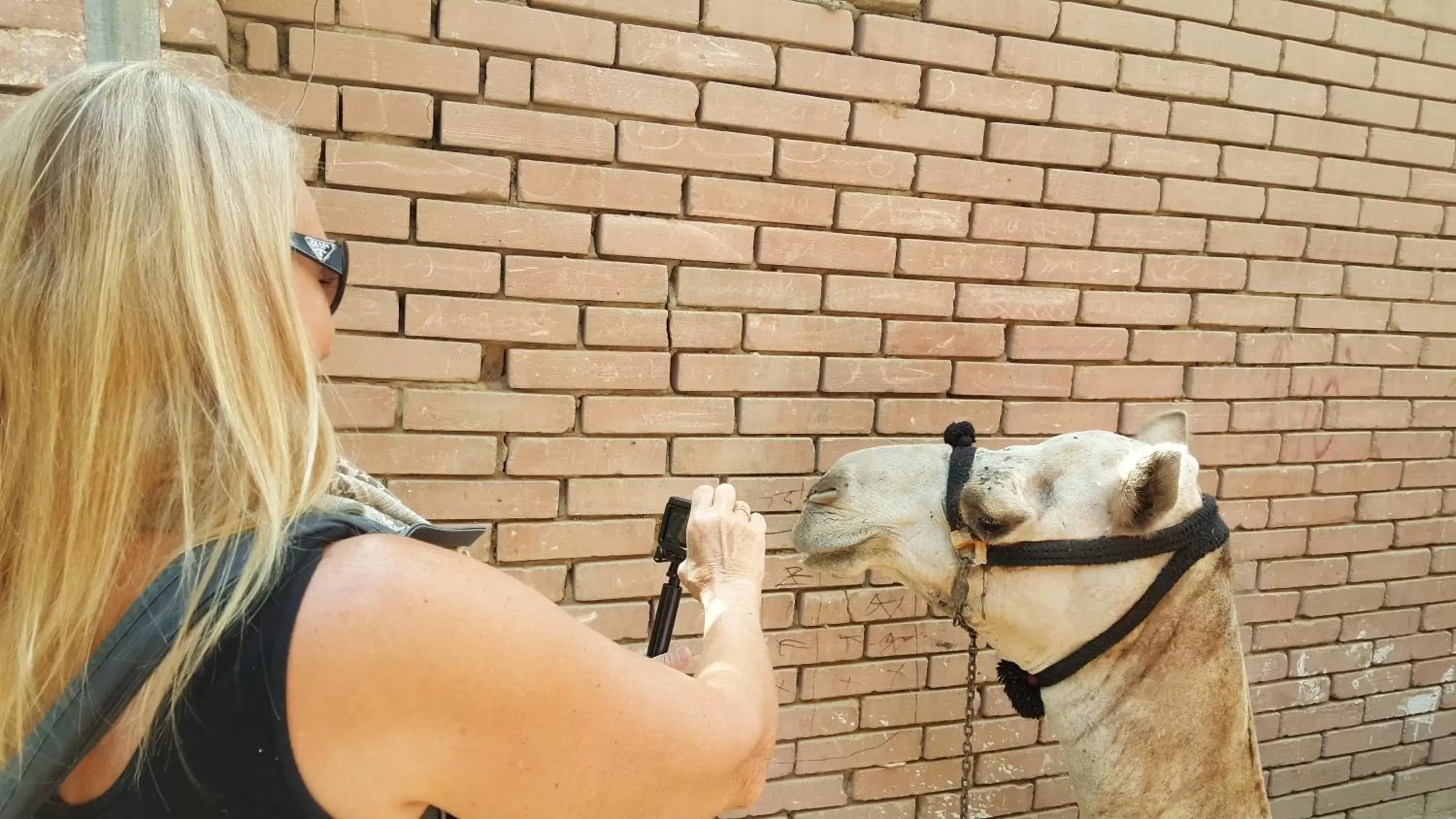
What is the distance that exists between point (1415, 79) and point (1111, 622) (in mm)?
2608

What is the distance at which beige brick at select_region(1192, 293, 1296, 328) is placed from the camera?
3.09m

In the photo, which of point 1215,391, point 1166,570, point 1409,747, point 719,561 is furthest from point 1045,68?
point 1409,747

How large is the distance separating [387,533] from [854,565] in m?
1.35

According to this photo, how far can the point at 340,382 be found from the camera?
220 centimetres

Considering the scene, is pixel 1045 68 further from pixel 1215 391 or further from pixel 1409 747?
pixel 1409 747

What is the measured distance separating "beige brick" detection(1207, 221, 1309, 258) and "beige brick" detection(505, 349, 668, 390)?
1.87 m

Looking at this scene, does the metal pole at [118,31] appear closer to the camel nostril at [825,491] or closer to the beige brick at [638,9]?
the beige brick at [638,9]

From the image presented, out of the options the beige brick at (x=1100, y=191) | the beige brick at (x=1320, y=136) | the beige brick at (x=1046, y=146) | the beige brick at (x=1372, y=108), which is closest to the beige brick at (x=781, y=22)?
the beige brick at (x=1046, y=146)

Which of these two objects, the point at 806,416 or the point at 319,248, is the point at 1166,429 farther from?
the point at 319,248

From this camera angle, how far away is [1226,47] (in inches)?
118

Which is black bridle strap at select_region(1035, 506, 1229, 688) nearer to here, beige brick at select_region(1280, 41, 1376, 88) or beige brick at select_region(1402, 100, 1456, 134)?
beige brick at select_region(1280, 41, 1376, 88)

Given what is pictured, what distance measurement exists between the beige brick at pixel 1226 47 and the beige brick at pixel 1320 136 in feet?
0.63

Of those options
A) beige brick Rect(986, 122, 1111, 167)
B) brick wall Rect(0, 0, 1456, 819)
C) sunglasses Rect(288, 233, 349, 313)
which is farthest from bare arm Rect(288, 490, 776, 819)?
beige brick Rect(986, 122, 1111, 167)

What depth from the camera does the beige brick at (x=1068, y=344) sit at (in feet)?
9.48
